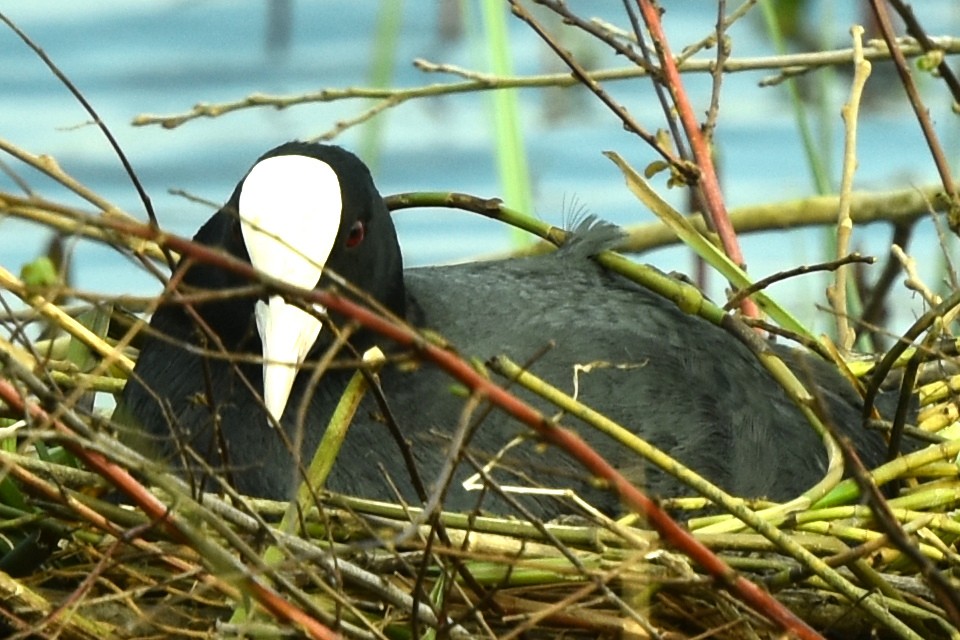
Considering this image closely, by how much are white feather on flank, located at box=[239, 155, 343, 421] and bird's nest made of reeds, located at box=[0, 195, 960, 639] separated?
236mm

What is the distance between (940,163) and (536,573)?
33.4 inches

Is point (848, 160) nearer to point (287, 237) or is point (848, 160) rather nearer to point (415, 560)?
point (287, 237)

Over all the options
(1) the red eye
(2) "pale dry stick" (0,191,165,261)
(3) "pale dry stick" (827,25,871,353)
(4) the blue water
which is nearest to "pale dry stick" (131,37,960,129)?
(3) "pale dry stick" (827,25,871,353)

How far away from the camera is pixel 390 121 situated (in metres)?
8.17

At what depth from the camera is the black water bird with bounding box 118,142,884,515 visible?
2486 millimetres

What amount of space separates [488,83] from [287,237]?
17.0 inches

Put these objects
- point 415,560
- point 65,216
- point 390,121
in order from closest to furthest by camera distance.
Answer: point 65,216 < point 415,560 < point 390,121

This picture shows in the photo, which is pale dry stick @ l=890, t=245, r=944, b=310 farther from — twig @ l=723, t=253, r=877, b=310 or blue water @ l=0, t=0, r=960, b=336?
blue water @ l=0, t=0, r=960, b=336

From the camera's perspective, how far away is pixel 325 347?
263 centimetres

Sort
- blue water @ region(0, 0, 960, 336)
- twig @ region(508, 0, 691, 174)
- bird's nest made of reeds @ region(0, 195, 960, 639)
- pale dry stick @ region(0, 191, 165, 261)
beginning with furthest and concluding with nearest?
blue water @ region(0, 0, 960, 336)
twig @ region(508, 0, 691, 174)
bird's nest made of reeds @ region(0, 195, 960, 639)
pale dry stick @ region(0, 191, 165, 261)

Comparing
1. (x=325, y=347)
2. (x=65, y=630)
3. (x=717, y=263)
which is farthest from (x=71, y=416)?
(x=717, y=263)

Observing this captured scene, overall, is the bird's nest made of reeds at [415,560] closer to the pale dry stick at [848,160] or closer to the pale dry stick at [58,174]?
the pale dry stick at [58,174]

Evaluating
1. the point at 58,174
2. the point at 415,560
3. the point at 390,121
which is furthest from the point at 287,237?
the point at 390,121

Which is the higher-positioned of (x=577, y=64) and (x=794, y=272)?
(x=577, y=64)
